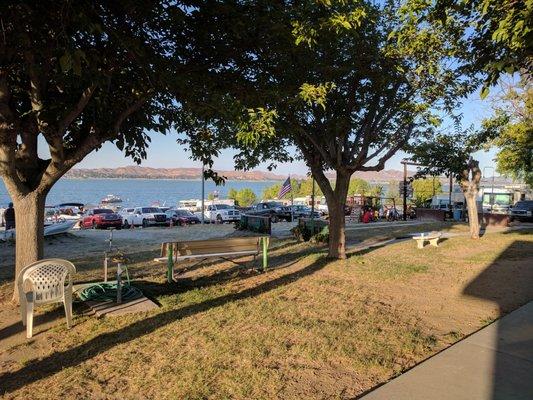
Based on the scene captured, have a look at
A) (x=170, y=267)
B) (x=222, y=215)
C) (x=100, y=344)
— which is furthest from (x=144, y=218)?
(x=100, y=344)

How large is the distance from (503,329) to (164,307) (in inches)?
176

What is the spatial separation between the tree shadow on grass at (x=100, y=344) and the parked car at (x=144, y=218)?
32158 millimetres

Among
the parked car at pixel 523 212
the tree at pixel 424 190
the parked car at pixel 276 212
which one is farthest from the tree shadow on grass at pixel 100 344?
the tree at pixel 424 190

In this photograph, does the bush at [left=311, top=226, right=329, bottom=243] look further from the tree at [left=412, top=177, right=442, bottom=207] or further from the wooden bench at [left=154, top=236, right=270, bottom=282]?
the tree at [left=412, top=177, right=442, bottom=207]

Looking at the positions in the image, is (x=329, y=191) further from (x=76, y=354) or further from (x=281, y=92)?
(x=76, y=354)

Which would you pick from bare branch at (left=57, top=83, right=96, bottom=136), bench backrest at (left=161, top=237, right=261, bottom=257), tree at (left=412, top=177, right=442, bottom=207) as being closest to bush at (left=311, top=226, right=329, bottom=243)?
bench backrest at (left=161, top=237, right=261, bottom=257)

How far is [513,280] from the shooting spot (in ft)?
28.5

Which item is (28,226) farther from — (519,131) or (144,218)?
(144,218)

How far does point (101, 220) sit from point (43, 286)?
31134 mm

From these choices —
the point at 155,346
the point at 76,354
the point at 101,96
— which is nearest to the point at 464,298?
the point at 155,346

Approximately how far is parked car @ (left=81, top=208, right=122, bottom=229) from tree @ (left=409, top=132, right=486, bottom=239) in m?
25.4

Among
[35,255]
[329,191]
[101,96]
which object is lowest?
[35,255]

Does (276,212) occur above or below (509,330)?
above

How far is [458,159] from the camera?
15.7 metres
